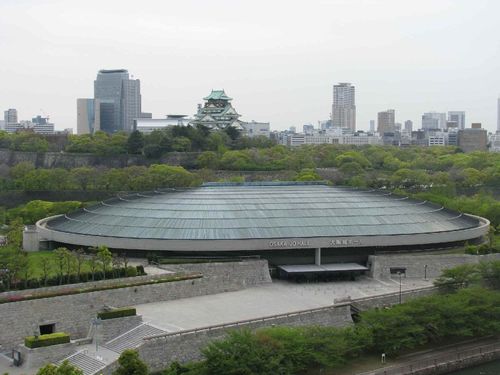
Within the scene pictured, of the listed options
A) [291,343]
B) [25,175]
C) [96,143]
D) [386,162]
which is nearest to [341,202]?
[291,343]

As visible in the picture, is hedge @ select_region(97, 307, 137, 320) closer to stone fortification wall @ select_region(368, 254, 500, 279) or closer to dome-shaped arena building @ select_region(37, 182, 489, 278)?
dome-shaped arena building @ select_region(37, 182, 489, 278)

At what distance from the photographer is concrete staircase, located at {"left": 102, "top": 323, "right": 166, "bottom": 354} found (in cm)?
4091

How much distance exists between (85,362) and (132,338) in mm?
3336

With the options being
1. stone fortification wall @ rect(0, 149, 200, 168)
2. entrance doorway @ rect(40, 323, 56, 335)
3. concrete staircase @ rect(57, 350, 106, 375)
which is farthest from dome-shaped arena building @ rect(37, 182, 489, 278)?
stone fortification wall @ rect(0, 149, 200, 168)

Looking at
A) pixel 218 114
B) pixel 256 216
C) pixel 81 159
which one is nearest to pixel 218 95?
pixel 218 114

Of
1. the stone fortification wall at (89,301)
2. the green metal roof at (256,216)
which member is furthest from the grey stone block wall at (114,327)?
the green metal roof at (256,216)

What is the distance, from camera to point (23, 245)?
59.5 metres

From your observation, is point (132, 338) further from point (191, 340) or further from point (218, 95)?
point (218, 95)

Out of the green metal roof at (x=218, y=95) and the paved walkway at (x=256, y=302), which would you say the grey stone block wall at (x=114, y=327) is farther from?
the green metal roof at (x=218, y=95)

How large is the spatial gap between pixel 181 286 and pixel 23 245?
55.4 ft

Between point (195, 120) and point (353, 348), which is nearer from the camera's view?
point (353, 348)

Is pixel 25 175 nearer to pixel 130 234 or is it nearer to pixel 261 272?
pixel 130 234

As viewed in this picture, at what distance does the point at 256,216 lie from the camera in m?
61.0

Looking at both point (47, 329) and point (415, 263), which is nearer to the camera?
point (47, 329)
